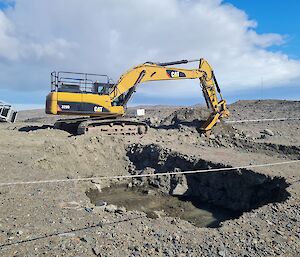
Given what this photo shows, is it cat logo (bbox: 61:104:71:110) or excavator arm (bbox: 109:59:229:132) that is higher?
excavator arm (bbox: 109:59:229:132)

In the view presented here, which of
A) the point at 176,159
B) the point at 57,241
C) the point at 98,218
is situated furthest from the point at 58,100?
the point at 57,241

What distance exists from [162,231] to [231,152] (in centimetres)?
736

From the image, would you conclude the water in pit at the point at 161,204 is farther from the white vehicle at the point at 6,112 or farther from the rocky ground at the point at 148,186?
the white vehicle at the point at 6,112

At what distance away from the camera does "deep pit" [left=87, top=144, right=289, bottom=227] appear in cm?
905

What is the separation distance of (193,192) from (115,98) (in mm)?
5755

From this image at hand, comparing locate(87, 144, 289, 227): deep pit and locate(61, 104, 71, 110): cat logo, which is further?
locate(61, 104, 71, 110): cat logo

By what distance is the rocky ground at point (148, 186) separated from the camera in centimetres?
532

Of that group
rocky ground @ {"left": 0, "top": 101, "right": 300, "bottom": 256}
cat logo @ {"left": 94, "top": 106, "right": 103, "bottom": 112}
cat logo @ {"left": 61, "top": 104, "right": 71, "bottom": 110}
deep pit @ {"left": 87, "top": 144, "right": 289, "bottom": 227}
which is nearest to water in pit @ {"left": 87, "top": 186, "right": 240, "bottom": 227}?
deep pit @ {"left": 87, "top": 144, "right": 289, "bottom": 227}

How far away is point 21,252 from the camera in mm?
4699

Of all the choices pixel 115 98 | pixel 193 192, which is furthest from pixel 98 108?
pixel 193 192

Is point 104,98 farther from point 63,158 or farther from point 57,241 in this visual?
point 57,241

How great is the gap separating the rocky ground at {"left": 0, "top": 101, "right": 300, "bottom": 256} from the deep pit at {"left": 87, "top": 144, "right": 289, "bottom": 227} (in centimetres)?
3

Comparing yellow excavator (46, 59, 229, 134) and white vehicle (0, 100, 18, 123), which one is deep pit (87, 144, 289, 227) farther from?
white vehicle (0, 100, 18, 123)

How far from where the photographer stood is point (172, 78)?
15.2 metres
